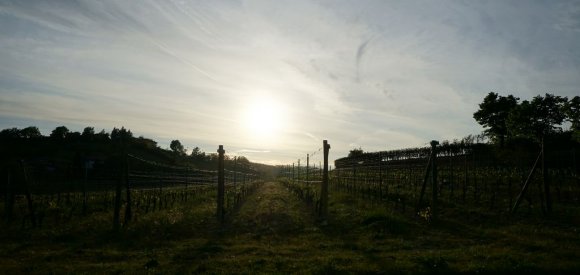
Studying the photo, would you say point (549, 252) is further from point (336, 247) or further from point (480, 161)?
point (480, 161)

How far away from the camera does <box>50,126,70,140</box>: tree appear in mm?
96200

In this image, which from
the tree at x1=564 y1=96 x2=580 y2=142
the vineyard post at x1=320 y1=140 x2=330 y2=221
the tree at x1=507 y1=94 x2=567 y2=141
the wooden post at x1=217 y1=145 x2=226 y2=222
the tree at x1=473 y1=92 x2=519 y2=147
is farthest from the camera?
the tree at x1=473 y1=92 x2=519 y2=147

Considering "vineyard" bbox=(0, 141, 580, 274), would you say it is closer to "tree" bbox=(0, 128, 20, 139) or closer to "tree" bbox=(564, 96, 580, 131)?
"tree" bbox=(564, 96, 580, 131)

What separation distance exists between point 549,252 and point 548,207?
24.9 ft

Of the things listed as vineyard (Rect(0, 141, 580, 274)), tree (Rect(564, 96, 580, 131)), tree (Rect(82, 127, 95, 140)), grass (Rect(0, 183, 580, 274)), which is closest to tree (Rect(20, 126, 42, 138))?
tree (Rect(82, 127, 95, 140))

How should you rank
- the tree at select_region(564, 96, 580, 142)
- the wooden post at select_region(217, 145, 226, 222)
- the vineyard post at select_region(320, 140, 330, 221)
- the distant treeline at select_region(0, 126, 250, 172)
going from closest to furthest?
the wooden post at select_region(217, 145, 226, 222) < the vineyard post at select_region(320, 140, 330, 221) < the tree at select_region(564, 96, 580, 142) < the distant treeline at select_region(0, 126, 250, 172)

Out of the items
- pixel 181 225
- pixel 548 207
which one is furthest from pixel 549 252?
pixel 181 225

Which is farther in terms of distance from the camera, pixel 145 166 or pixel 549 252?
pixel 145 166

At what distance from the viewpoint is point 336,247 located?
12.7m

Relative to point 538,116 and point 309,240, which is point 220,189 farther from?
point 538,116

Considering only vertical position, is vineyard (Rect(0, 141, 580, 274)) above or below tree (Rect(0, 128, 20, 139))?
below

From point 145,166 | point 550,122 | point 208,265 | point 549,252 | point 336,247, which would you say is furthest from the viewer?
point 145,166

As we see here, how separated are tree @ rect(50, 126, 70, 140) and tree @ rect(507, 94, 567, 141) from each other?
94.7m

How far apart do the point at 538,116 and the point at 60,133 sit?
103 m
